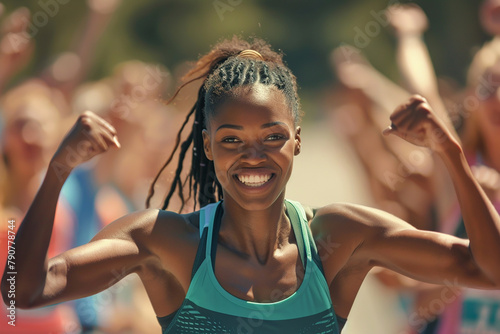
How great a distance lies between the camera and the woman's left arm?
213 cm

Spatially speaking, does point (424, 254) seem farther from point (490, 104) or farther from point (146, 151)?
point (146, 151)

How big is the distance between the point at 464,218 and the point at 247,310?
663 mm

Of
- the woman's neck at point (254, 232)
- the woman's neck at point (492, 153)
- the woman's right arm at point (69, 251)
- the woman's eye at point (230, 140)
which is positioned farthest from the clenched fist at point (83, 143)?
the woman's neck at point (492, 153)

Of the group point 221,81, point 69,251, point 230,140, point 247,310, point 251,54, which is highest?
point 251,54

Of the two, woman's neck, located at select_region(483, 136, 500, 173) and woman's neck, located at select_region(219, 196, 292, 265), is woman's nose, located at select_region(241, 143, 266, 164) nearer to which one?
woman's neck, located at select_region(219, 196, 292, 265)

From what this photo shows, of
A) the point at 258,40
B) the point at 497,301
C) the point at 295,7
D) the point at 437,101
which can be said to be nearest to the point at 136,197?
the point at 437,101

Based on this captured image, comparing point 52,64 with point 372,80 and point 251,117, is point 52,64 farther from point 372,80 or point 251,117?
point 251,117

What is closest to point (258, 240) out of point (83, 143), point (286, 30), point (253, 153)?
point (253, 153)

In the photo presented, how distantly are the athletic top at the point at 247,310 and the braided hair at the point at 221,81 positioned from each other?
1.39 ft

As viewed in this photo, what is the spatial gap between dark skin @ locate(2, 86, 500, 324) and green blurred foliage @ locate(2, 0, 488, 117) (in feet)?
24.7

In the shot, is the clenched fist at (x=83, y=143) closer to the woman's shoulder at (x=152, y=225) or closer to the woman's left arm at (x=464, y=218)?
the woman's shoulder at (x=152, y=225)

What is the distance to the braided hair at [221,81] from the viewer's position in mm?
2268

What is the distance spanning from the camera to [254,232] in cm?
228

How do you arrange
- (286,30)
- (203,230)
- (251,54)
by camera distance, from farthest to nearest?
Answer: (286,30) < (251,54) < (203,230)
